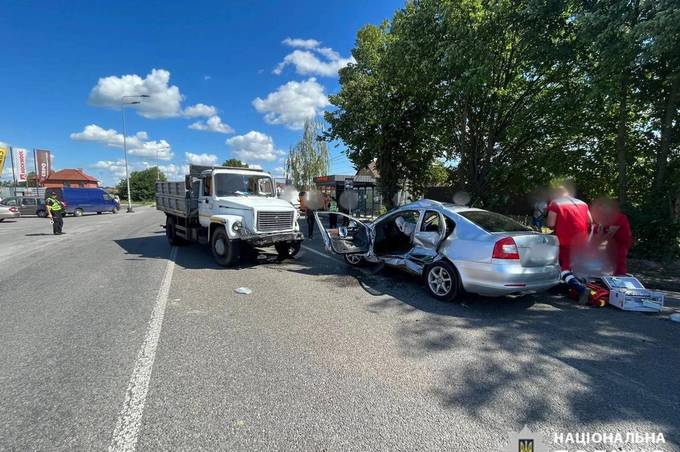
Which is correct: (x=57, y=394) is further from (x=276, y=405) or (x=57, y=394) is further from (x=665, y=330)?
(x=665, y=330)

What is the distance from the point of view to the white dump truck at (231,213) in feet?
25.8

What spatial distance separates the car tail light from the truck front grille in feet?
16.6

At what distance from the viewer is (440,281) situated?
5.51 m

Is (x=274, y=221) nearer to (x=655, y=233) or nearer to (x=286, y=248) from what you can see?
(x=286, y=248)

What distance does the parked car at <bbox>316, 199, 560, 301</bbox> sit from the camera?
15.9ft

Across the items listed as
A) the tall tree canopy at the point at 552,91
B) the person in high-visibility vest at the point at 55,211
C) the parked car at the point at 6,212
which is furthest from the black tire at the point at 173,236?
the parked car at the point at 6,212

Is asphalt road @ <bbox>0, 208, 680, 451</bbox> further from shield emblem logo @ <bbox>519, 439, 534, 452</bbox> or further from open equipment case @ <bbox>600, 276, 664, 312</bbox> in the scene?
open equipment case @ <bbox>600, 276, 664, 312</bbox>

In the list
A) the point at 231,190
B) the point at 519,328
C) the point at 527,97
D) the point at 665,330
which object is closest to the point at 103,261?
the point at 231,190

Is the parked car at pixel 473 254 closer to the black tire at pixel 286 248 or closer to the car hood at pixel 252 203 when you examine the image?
the black tire at pixel 286 248

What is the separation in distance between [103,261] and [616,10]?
1300 centimetres

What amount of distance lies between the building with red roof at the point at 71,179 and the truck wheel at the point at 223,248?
272ft

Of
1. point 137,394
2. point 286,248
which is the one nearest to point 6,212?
point 286,248

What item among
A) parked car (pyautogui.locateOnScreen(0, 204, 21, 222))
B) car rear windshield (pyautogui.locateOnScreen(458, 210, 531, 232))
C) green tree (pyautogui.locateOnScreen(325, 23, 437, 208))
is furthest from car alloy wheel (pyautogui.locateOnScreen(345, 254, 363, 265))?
parked car (pyautogui.locateOnScreen(0, 204, 21, 222))

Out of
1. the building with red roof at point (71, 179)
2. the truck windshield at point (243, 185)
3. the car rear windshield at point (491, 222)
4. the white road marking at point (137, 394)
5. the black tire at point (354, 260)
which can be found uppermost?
the building with red roof at point (71, 179)
